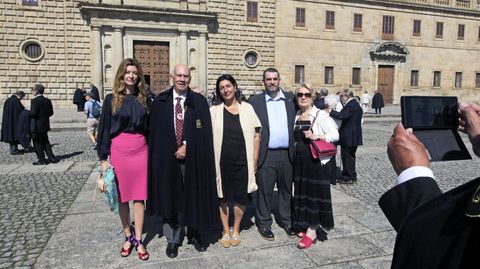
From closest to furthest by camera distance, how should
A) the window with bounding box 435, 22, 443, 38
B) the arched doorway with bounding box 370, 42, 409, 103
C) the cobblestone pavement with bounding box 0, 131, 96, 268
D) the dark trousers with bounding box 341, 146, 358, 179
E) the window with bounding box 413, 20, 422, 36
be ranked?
the cobblestone pavement with bounding box 0, 131, 96, 268 < the dark trousers with bounding box 341, 146, 358, 179 < the arched doorway with bounding box 370, 42, 409, 103 < the window with bounding box 413, 20, 422, 36 < the window with bounding box 435, 22, 443, 38

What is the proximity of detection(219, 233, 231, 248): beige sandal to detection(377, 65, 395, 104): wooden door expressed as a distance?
3210 cm

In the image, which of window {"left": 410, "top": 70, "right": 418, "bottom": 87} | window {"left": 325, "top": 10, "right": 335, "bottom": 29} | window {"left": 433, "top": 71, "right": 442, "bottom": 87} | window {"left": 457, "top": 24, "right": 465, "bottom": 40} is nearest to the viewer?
window {"left": 325, "top": 10, "right": 335, "bottom": 29}

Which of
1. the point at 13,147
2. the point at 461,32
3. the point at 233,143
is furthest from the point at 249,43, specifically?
the point at 233,143

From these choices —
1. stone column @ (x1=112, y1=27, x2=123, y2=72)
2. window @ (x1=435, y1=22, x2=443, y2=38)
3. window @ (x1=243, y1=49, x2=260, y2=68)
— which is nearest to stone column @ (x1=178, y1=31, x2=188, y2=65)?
stone column @ (x1=112, y1=27, x2=123, y2=72)

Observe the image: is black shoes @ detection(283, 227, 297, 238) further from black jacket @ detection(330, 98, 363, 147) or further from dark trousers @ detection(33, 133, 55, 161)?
dark trousers @ detection(33, 133, 55, 161)

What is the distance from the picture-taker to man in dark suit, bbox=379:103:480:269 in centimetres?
84

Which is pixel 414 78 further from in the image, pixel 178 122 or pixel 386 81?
pixel 178 122

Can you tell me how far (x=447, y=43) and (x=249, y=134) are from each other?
37.8 m

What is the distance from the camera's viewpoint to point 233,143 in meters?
4.19

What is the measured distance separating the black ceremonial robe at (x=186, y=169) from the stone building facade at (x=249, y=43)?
22518 millimetres

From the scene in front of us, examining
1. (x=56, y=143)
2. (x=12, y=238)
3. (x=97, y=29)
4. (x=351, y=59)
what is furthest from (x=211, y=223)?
(x=351, y=59)

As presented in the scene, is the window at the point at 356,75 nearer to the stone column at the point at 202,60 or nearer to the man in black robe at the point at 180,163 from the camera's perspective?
the stone column at the point at 202,60

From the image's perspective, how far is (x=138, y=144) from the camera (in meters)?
3.99

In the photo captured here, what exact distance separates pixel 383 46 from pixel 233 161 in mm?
31989
